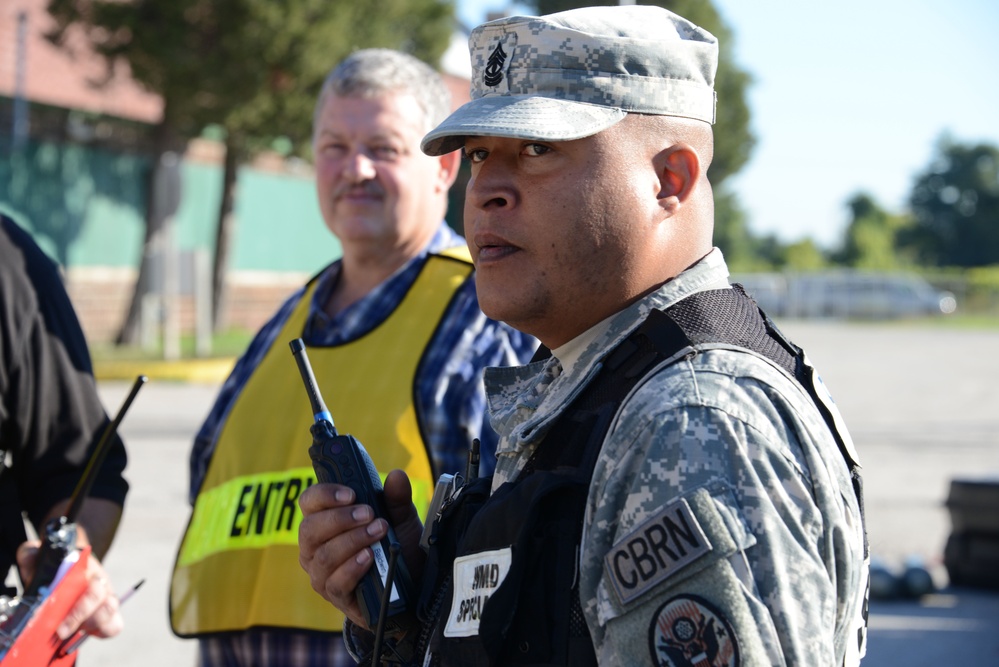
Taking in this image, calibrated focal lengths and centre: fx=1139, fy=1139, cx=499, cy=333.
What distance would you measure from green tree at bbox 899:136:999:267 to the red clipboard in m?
73.5

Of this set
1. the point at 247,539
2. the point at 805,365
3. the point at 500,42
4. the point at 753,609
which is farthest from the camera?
the point at 247,539

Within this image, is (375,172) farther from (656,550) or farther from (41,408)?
(656,550)

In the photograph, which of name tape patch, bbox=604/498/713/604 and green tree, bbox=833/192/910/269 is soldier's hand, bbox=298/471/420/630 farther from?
green tree, bbox=833/192/910/269

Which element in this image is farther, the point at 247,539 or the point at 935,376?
the point at 935,376

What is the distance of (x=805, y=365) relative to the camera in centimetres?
145

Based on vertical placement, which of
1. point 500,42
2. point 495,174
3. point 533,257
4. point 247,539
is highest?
point 500,42

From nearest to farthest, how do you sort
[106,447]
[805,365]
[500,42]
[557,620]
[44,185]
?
[557,620] → [805,365] → [500,42] → [106,447] → [44,185]

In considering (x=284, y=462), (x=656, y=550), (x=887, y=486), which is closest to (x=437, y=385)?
(x=284, y=462)

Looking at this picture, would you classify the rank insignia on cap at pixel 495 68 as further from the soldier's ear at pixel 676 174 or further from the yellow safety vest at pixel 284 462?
the yellow safety vest at pixel 284 462

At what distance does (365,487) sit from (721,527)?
2.46 feet

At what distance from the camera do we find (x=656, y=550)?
1204mm

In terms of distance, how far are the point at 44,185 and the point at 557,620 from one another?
19138mm

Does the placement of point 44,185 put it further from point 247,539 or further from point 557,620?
point 557,620

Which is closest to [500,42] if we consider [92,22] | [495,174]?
[495,174]
